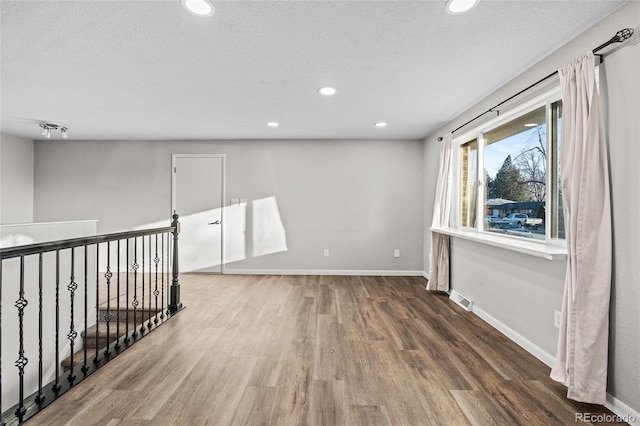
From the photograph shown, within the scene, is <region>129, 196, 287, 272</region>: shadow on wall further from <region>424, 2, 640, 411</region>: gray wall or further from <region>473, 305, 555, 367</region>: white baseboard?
<region>424, 2, 640, 411</region>: gray wall

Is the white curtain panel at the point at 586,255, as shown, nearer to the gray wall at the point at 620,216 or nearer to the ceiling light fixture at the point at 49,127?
the gray wall at the point at 620,216

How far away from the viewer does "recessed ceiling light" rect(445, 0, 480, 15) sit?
6.02 feet

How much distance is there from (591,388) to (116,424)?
267cm

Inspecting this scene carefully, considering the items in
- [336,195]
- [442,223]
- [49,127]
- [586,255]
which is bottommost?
[586,255]

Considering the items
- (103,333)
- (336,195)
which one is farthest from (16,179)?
(336,195)

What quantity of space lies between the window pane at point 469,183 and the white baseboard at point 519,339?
3.75 ft

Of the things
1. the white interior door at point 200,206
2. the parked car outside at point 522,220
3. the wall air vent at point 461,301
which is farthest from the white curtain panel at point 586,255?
the white interior door at point 200,206

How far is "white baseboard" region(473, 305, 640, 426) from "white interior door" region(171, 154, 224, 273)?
162 inches

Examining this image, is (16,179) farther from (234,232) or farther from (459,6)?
(459,6)

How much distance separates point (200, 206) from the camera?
217 inches

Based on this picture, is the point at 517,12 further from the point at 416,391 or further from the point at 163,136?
the point at 163,136

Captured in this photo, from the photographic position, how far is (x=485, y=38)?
87.7 inches

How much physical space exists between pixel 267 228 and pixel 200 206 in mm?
1222

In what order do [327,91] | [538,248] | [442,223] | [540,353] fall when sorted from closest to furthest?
[538,248] < [540,353] < [327,91] < [442,223]
